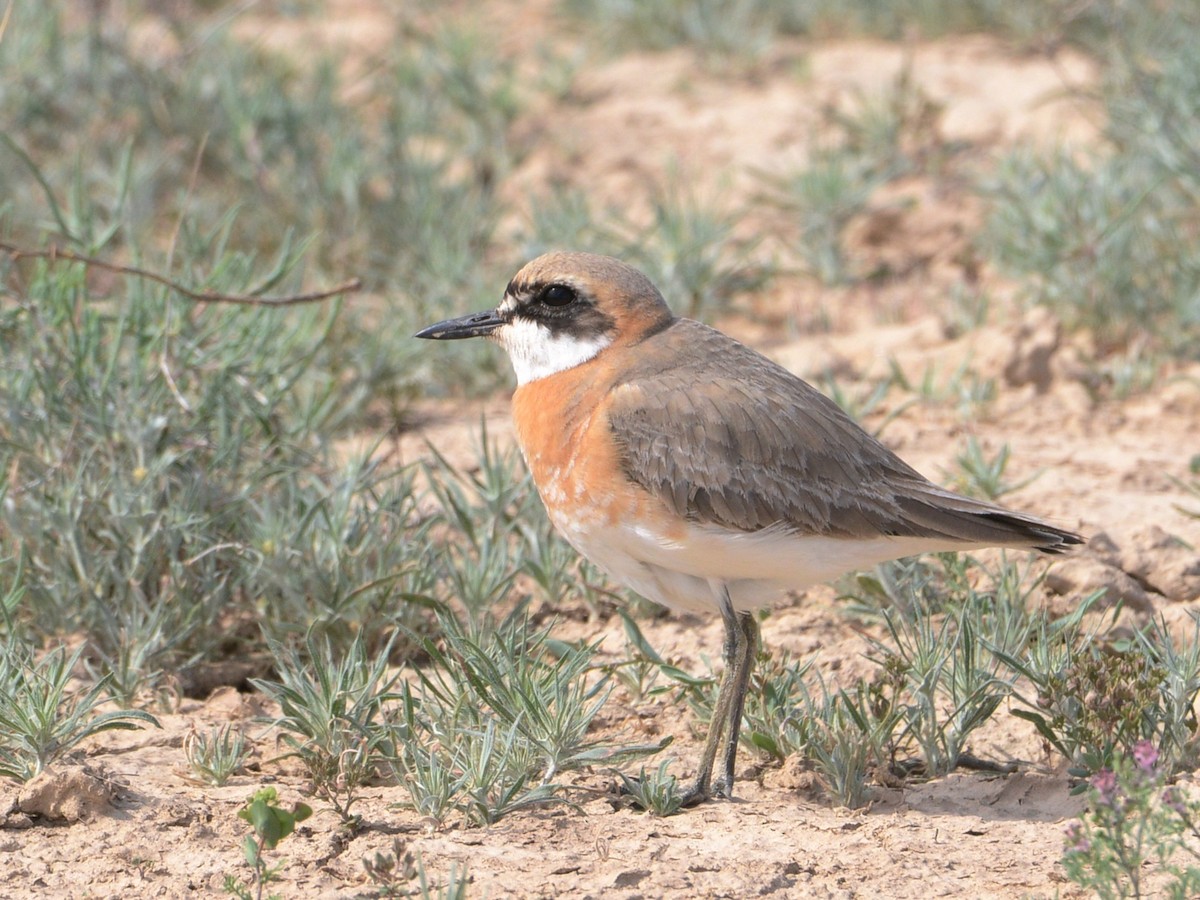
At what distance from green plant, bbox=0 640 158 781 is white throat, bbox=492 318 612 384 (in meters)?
1.57

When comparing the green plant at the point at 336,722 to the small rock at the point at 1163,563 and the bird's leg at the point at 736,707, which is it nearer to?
the bird's leg at the point at 736,707

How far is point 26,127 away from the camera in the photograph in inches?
321

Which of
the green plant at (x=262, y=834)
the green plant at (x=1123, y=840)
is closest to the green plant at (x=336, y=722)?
the green plant at (x=262, y=834)

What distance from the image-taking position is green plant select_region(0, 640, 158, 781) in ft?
13.7

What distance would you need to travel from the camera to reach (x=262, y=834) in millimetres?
3750

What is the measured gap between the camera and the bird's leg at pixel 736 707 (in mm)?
4383

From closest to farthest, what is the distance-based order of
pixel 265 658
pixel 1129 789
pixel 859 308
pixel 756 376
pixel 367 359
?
pixel 1129 789
pixel 756 376
pixel 265 658
pixel 367 359
pixel 859 308

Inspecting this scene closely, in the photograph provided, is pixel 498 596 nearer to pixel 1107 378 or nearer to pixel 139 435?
pixel 139 435

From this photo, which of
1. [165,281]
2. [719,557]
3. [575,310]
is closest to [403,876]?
[719,557]

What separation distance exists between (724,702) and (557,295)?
1.39 meters

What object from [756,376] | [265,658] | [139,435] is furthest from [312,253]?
[756,376]

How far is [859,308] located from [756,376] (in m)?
3.04

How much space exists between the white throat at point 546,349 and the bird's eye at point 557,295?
82 mm

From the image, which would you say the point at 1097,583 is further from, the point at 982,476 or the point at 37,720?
the point at 37,720
